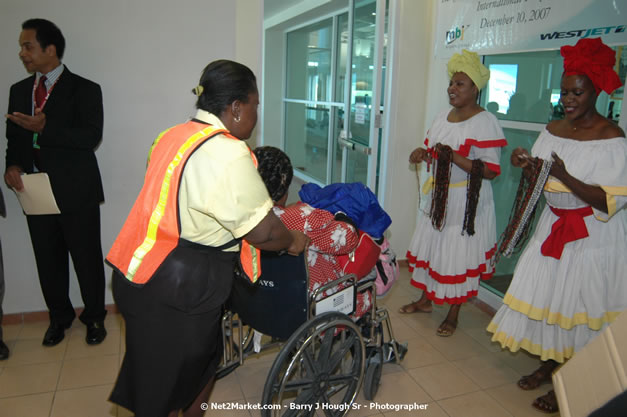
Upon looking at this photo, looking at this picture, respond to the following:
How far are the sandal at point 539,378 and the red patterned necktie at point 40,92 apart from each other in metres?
2.94

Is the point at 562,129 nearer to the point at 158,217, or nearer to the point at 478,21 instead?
the point at 478,21

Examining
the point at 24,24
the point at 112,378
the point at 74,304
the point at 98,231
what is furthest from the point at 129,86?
the point at 112,378

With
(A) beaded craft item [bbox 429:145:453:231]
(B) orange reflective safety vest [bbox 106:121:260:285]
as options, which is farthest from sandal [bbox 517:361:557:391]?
(B) orange reflective safety vest [bbox 106:121:260:285]

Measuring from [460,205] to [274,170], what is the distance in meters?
1.48

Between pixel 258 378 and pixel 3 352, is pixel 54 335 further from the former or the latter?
pixel 258 378

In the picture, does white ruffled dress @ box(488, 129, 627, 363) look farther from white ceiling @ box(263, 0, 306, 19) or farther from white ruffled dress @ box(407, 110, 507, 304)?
white ceiling @ box(263, 0, 306, 19)

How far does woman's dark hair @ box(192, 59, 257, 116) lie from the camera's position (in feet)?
4.45

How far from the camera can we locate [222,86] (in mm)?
1357

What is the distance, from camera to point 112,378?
233 centimetres

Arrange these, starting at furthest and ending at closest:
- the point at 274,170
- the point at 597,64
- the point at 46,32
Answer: the point at 46,32 < the point at 597,64 < the point at 274,170

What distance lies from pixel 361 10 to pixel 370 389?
342cm

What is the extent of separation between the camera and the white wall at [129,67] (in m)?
2.63

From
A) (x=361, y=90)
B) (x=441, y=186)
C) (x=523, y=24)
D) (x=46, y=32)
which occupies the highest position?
(x=523, y=24)

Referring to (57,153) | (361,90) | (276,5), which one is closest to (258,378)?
(57,153)
